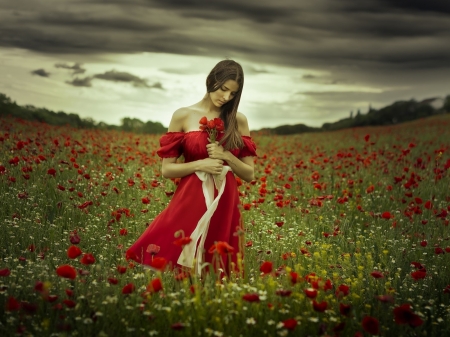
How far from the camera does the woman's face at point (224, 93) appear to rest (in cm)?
426

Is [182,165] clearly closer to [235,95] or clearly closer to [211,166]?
[211,166]

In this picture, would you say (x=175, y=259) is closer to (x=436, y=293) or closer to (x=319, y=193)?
(x=436, y=293)

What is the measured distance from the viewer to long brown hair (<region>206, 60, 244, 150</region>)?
4262 millimetres

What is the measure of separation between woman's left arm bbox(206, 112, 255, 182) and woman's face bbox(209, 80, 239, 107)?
1.08 feet

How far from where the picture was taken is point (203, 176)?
14.6ft

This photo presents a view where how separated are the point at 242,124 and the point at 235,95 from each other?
1.00ft

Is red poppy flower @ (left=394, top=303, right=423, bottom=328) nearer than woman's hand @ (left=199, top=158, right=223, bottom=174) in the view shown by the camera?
Yes

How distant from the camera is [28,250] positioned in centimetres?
496

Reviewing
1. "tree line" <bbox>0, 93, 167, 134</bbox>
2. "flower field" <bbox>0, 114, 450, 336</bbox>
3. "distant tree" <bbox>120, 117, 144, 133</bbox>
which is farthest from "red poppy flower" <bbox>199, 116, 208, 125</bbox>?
"distant tree" <bbox>120, 117, 144, 133</bbox>

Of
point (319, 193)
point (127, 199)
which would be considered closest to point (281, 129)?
point (319, 193)

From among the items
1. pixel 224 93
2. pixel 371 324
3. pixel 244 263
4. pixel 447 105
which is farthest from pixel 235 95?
pixel 447 105

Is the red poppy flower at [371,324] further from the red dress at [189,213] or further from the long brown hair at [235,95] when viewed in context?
the long brown hair at [235,95]

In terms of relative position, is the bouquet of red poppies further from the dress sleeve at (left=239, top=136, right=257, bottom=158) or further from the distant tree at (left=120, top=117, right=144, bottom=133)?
the distant tree at (left=120, top=117, right=144, bottom=133)

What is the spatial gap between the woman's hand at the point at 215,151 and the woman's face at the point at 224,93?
0.32m
